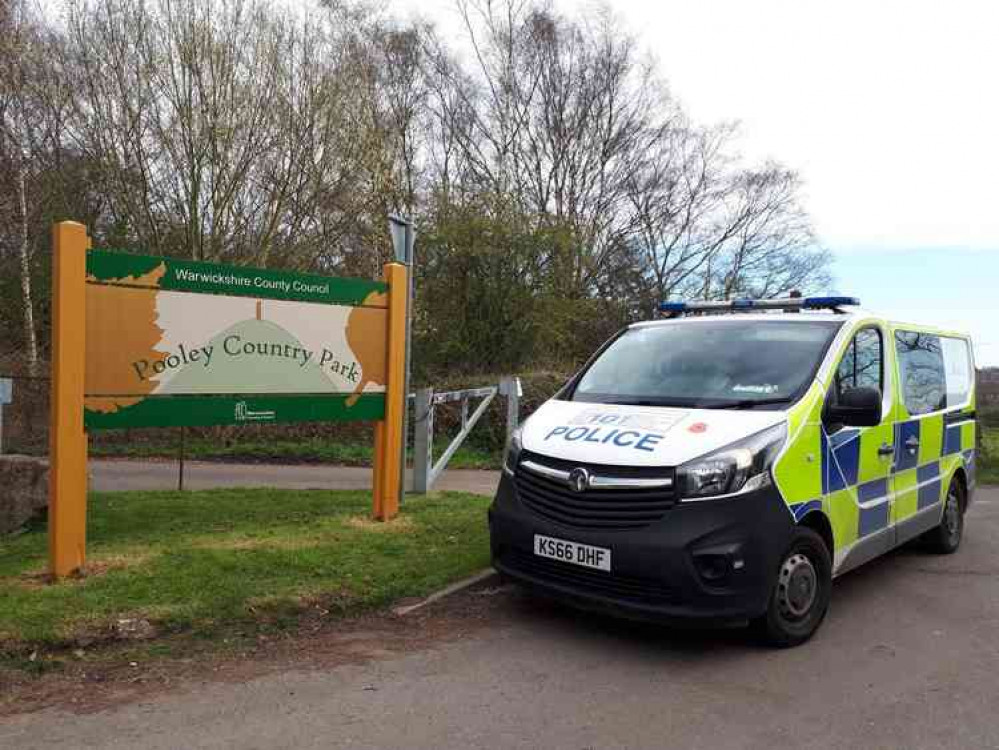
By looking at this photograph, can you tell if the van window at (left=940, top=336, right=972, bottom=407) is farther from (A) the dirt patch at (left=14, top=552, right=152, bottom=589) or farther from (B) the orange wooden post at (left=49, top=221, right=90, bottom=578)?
(B) the orange wooden post at (left=49, top=221, right=90, bottom=578)

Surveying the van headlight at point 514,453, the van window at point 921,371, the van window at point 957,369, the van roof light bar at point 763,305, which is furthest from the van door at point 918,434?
the van headlight at point 514,453

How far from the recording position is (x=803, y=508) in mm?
4469

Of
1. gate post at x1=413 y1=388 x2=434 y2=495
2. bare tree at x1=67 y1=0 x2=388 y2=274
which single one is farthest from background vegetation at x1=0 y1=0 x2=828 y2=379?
gate post at x1=413 y1=388 x2=434 y2=495

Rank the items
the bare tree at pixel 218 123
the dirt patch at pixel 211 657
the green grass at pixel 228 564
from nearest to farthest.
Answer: the dirt patch at pixel 211 657, the green grass at pixel 228 564, the bare tree at pixel 218 123

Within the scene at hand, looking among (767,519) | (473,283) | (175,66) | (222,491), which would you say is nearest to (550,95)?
(473,283)

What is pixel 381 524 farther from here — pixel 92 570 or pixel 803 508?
pixel 803 508

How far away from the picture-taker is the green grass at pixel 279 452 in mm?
12805

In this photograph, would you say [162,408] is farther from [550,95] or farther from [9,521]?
[550,95]

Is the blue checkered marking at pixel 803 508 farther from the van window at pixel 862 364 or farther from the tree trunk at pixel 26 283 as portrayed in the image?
the tree trunk at pixel 26 283

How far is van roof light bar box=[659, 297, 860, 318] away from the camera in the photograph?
590cm

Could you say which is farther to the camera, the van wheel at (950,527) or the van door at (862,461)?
the van wheel at (950,527)

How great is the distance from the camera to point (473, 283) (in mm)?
16219

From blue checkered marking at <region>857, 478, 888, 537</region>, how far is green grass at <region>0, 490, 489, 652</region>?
103 inches

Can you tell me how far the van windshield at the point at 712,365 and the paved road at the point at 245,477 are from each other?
4.24 m
